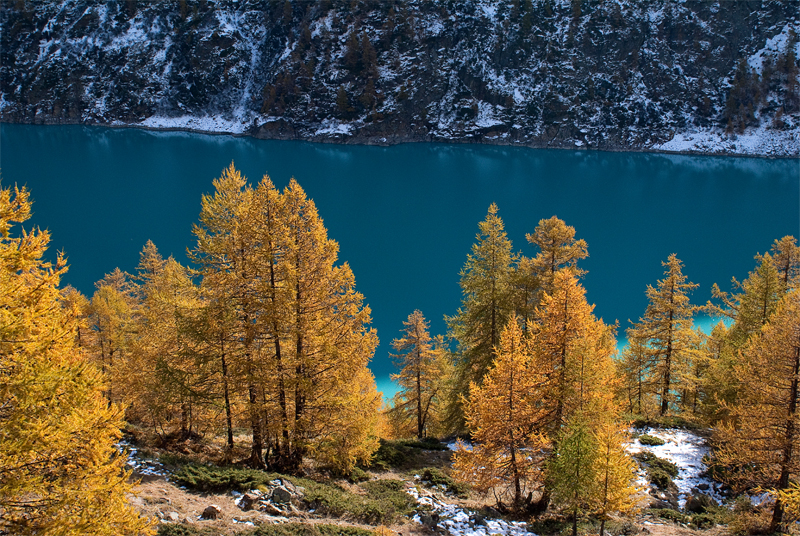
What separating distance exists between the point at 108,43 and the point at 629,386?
160322 millimetres

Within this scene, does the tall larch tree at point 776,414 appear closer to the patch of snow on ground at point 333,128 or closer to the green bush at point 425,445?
the green bush at point 425,445

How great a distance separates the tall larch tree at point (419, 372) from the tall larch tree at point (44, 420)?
17.6m

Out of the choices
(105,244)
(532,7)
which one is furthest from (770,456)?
(532,7)

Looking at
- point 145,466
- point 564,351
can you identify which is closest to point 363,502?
point 145,466

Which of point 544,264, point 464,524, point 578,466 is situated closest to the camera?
point 578,466

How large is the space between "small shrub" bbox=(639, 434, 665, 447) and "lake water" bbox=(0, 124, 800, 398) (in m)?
17.5

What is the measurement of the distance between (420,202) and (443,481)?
6807 centimetres

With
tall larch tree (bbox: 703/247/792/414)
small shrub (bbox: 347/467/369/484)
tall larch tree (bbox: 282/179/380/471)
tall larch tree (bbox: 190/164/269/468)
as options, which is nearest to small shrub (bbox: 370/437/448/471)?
small shrub (bbox: 347/467/369/484)

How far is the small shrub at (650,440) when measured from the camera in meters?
22.0

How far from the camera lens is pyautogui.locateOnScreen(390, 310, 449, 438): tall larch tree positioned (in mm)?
24723

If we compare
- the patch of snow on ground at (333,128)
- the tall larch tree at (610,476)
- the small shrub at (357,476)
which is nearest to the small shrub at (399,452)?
the small shrub at (357,476)

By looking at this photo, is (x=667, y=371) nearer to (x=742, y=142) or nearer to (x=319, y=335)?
(x=319, y=335)

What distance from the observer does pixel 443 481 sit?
17.0 m

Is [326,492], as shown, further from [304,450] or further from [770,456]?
[770,456]
